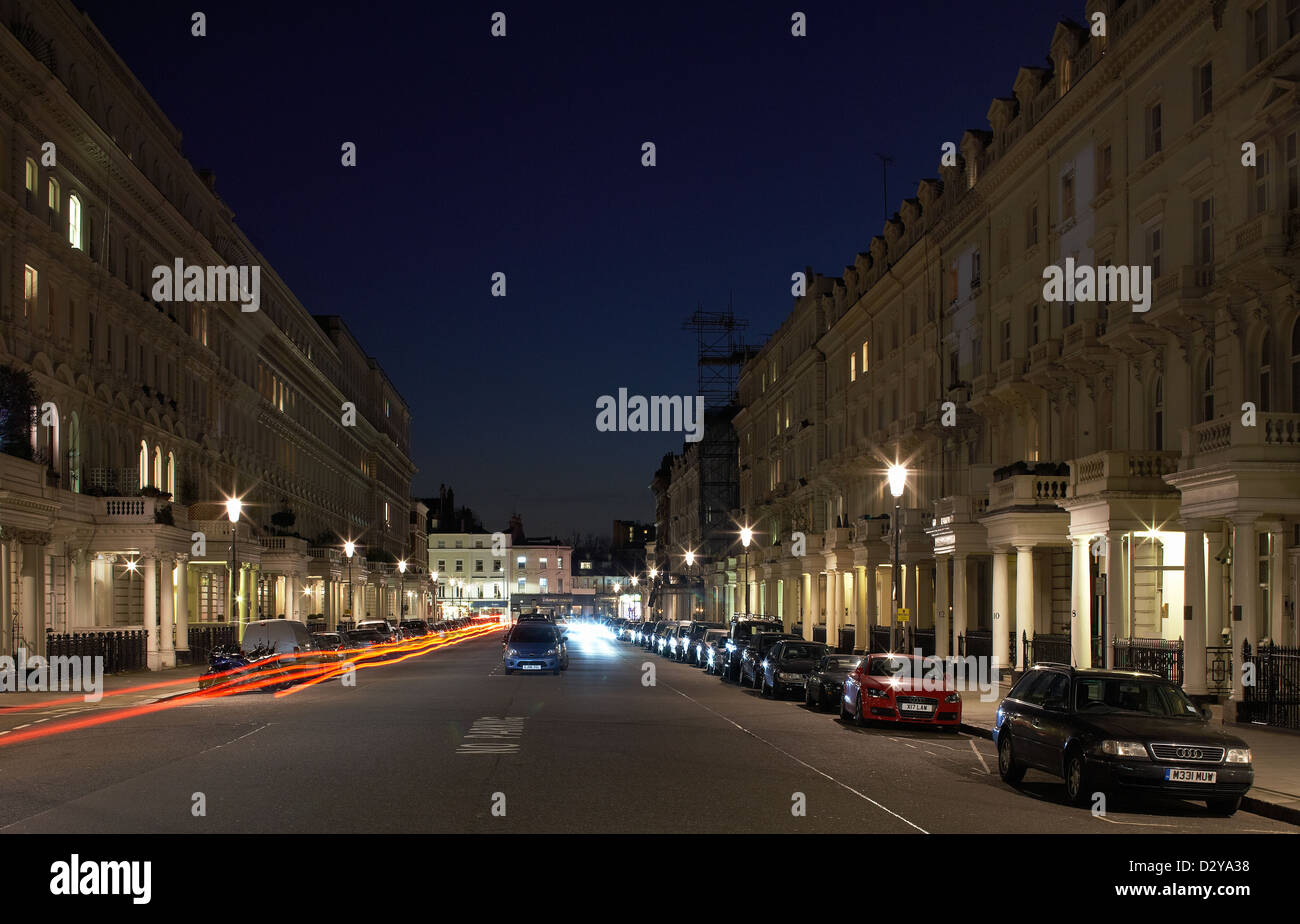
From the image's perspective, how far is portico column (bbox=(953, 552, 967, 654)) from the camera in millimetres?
39688

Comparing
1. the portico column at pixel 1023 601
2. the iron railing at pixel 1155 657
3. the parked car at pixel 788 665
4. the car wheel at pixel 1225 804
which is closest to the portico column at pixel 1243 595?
the iron railing at pixel 1155 657

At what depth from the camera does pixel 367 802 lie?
14000 millimetres

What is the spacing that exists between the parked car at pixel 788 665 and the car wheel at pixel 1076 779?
57.8 feet

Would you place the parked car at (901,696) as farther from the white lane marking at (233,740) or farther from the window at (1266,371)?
the white lane marking at (233,740)

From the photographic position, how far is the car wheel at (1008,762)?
16812mm

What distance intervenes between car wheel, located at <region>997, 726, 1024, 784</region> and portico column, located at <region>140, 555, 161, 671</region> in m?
33.0

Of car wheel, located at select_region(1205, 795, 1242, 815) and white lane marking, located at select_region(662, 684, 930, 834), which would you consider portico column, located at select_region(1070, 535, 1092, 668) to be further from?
car wheel, located at select_region(1205, 795, 1242, 815)

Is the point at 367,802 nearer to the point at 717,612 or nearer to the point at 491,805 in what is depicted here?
the point at 491,805

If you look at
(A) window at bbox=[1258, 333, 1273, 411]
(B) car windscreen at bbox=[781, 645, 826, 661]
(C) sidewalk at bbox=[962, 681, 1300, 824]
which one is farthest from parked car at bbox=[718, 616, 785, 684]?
(A) window at bbox=[1258, 333, 1273, 411]

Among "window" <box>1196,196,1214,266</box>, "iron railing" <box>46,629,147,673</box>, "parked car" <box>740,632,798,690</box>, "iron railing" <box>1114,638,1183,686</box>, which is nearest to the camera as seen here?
"iron railing" <box>1114,638,1183,686</box>

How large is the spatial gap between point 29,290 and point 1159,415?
29.8 m
